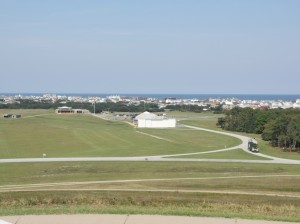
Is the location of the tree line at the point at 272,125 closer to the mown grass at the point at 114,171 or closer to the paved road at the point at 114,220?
the mown grass at the point at 114,171

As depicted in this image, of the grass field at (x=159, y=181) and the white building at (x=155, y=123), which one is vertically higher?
the grass field at (x=159, y=181)

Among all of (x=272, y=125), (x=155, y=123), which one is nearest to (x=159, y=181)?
(x=272, y=125)

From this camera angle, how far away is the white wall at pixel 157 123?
10625 cm

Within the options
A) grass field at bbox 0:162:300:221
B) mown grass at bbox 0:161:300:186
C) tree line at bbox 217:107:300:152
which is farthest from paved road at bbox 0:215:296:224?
tree line at bbox 217:107:300:152

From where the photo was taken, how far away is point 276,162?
171 feet

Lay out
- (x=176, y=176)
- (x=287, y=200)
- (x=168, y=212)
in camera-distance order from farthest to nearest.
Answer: (x=176, y=176) < (x=287, y=200) < (x=168, y=212)

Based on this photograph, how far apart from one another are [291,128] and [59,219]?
213 ft

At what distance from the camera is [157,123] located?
107562mm

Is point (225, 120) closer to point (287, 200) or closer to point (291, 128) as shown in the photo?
point (291, 128)

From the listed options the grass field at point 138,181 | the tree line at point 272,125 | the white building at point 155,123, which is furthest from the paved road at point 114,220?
the white building at point 155,123

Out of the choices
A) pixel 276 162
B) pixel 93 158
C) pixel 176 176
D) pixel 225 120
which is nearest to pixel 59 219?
pixel 176 176

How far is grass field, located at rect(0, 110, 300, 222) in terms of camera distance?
12.4m

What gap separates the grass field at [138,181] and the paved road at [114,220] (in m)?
0.42

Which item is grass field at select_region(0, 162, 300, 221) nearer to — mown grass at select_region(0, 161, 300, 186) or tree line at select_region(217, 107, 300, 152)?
mown grass at select_region(0, 161, 300, 186)
